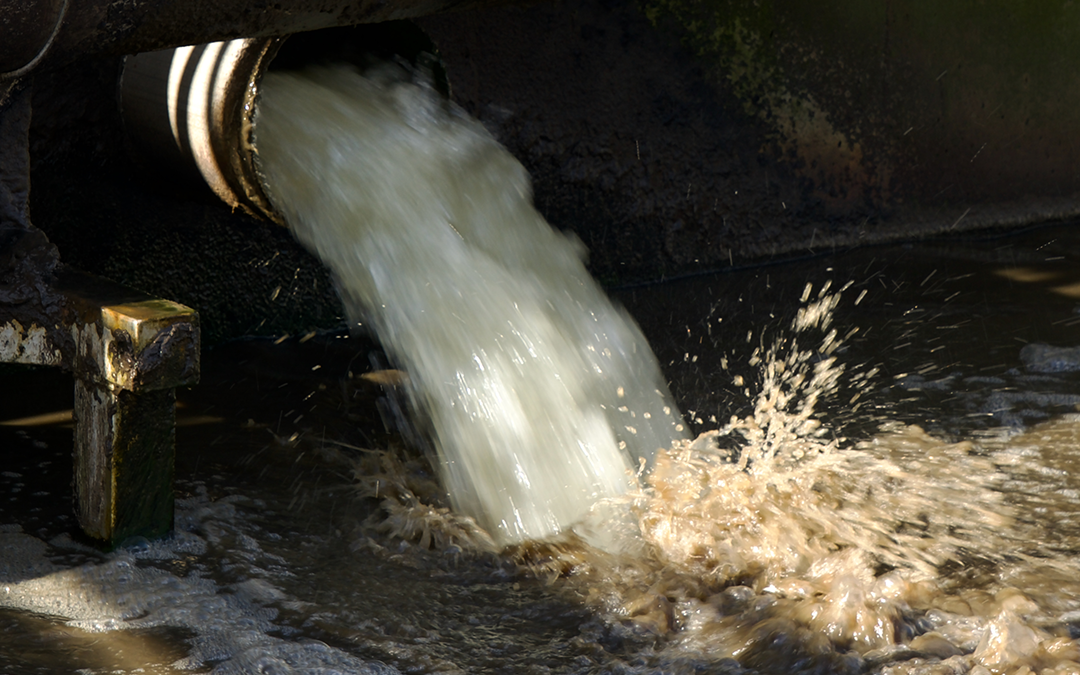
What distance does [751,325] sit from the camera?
3.57m

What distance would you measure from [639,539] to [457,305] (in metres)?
0.76

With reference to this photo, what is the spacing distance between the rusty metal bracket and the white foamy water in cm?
60

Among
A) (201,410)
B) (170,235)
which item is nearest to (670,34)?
(170,235)

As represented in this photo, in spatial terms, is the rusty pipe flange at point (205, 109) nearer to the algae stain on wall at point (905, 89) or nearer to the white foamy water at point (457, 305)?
the white foamy water at point (457, 305)

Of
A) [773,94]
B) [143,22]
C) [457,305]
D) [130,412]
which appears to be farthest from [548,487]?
[773,94]

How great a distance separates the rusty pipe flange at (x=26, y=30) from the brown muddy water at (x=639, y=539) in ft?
2.93

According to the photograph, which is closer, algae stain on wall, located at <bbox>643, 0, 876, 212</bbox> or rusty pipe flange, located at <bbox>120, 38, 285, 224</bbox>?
rusty pipe flange, located at <bbox>120, 38, 285, 224</bbox>

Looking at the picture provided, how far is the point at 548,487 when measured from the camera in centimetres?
236

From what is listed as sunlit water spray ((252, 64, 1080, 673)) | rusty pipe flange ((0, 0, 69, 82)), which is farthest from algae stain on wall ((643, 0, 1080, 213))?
rusty pipe flange ((0, 0, 69, 82))

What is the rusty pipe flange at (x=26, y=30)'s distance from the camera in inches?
67.4

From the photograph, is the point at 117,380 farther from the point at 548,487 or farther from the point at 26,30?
the point at 548,487

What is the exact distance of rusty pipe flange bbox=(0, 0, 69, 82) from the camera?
5.62ft

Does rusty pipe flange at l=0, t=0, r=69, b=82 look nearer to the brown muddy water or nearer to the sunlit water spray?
the sunlit water spray

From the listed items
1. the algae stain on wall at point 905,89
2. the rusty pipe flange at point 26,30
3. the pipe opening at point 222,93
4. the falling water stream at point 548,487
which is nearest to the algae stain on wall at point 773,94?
the algae stain on wall at point 905,89
